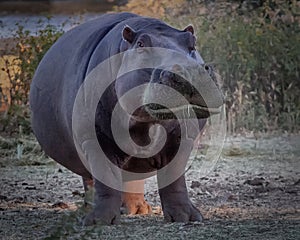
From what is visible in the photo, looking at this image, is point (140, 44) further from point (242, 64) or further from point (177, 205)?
point (242, 64)

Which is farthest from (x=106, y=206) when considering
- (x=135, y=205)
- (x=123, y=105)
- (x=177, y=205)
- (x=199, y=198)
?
(x=199, y=198)

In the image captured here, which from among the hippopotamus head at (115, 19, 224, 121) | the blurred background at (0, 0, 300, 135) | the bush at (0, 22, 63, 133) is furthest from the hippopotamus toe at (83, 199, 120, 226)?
the bush at (0, 22, 63, 133)

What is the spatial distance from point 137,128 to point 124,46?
44cm

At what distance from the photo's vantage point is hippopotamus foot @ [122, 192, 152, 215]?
6348mm

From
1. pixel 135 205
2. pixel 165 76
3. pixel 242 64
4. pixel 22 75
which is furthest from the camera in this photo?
pixel 242 64

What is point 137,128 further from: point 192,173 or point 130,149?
point 192,173

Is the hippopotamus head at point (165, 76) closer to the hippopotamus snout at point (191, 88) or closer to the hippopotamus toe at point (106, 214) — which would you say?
the hippopotamus snout at point (191, 88)

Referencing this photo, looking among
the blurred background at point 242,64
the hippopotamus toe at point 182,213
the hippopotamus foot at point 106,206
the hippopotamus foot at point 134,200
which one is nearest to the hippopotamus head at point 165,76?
the hippopotamus foot at point 106,206

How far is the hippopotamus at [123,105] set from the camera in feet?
16.9

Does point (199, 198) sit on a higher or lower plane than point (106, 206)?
lower

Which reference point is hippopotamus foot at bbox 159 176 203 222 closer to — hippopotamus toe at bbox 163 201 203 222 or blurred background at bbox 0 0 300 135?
hippopotamus toe at bbox 163 201 203 222

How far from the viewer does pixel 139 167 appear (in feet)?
19.3

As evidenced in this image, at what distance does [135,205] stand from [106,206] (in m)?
0.77

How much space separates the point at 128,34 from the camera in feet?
18.0
